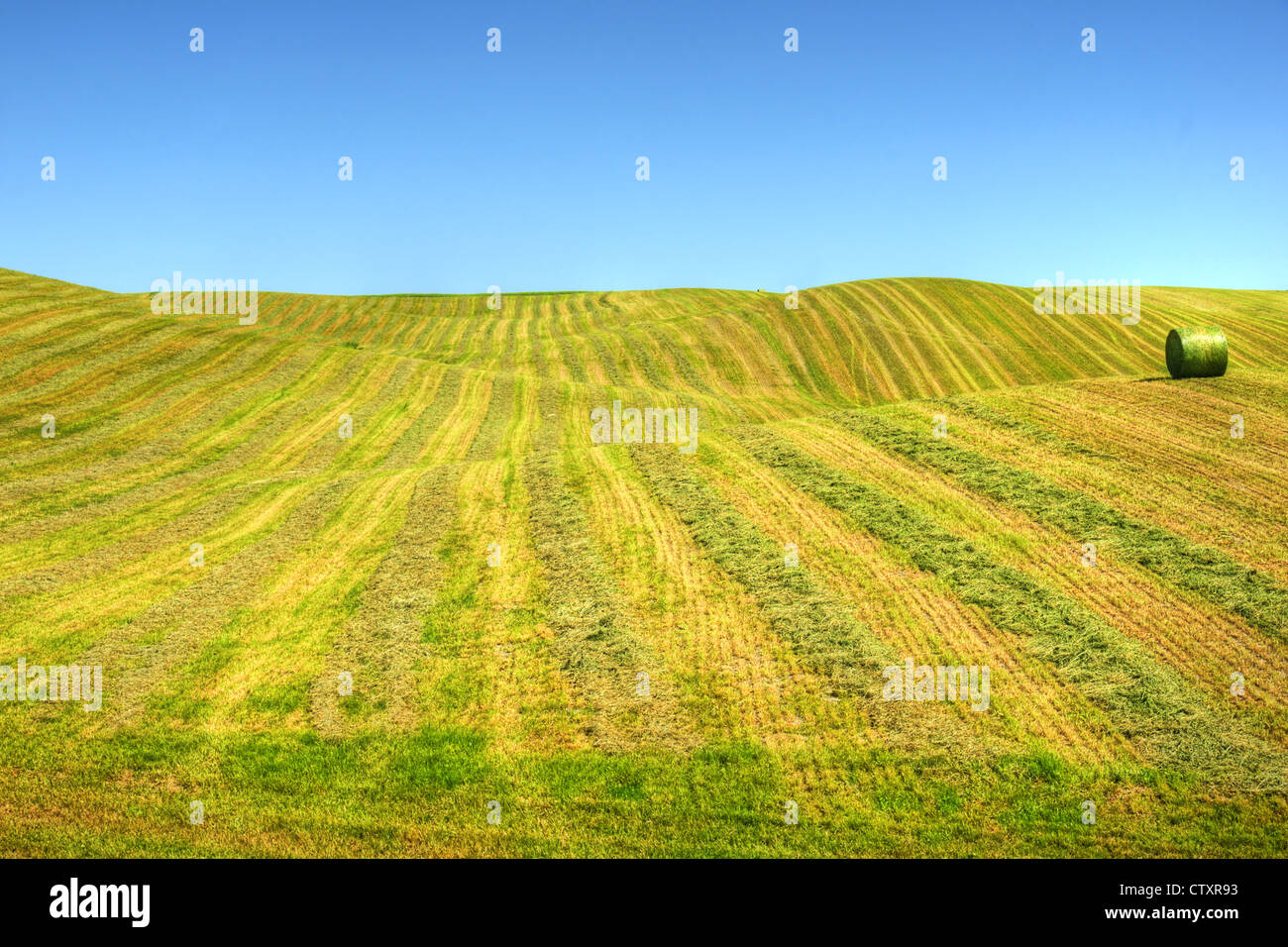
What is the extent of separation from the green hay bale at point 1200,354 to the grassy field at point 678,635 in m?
1.36

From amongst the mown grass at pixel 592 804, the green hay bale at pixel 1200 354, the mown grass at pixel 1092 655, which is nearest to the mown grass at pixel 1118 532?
the mown grass at pixel 1092 655

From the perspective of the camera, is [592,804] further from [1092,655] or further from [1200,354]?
[1200,354]

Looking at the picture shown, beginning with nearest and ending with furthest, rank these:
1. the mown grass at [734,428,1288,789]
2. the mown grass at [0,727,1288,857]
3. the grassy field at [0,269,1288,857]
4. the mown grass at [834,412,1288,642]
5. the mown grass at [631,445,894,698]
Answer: the mown grass at [0,727,1288,857] → the grassy field at [0,269,1288,857] → the mown grass at [734,428,1288,789] → the mown grass at [631,445,894,698] → the mown grass at [834,412,1288,642]

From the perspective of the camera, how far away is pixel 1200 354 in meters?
25.3

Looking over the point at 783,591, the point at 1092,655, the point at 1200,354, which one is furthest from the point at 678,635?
the point at 1200,354

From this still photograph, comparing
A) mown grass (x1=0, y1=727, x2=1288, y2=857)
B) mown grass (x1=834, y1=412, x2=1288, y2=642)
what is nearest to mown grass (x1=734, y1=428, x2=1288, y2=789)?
mown grass (x1=0, y1=727, x2=1288, y2=857)

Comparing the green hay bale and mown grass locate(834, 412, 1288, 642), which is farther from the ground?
the green hay bale

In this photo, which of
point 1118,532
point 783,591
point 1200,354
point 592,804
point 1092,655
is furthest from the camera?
point 1200,354

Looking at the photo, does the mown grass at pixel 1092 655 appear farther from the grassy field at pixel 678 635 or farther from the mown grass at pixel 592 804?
the mown grass at pixel 592 804

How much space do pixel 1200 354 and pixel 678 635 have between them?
22.6 metres

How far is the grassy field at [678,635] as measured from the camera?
30.8 feet

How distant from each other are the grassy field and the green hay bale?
136 cm

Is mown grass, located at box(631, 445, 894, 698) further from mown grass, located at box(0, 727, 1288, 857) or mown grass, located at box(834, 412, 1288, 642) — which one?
mown grass, located at box(834, 412, 1288, 642)

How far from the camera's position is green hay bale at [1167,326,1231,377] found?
25312 mm
